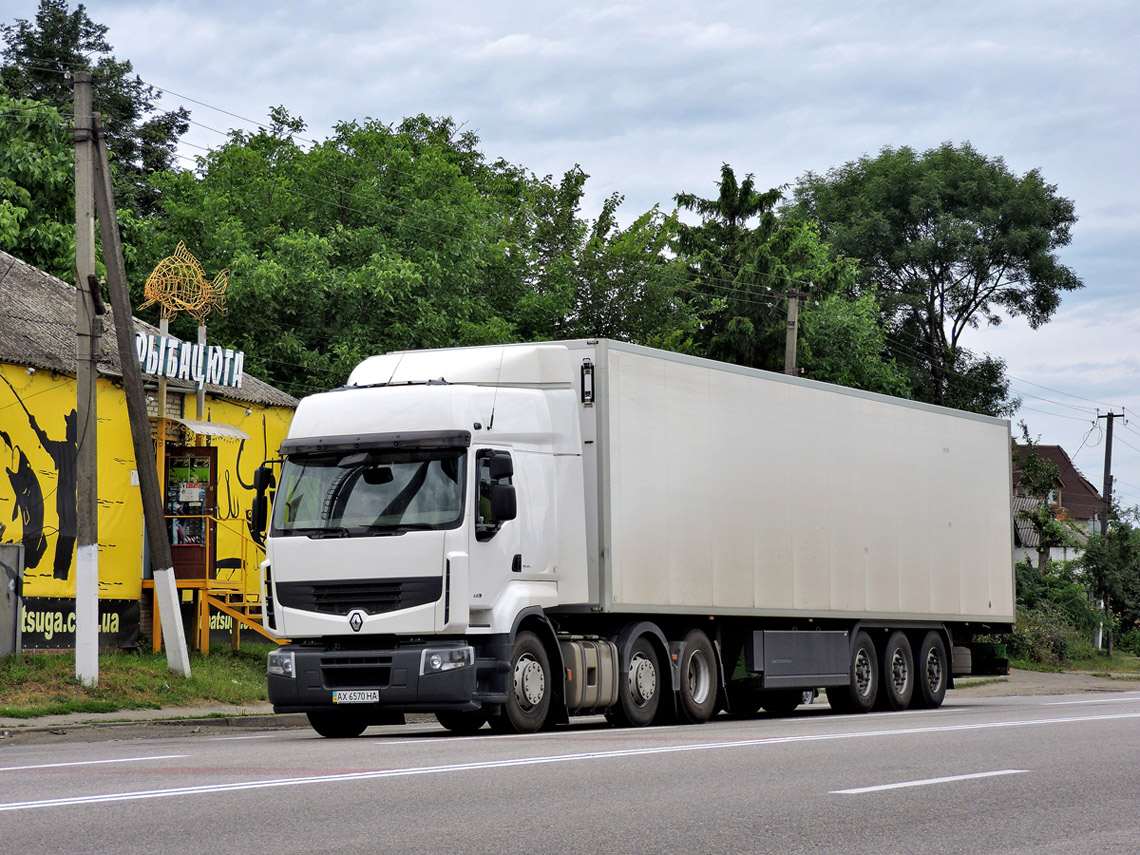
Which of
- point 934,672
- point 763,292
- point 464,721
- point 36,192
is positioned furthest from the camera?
point 763,292

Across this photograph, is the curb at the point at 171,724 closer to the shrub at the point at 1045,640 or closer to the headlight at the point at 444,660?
the headlight at the point at 444,660

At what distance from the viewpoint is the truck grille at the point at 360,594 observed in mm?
14773

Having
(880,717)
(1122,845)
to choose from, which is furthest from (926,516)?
(1122,845)

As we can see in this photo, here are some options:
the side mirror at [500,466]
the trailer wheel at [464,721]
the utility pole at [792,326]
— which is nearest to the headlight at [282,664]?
the trailer wheel at [464,721]

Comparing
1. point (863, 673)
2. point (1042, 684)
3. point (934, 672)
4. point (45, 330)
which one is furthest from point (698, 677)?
point (1042, 684)

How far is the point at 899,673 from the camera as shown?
22188mm

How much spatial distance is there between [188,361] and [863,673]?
1085 cm

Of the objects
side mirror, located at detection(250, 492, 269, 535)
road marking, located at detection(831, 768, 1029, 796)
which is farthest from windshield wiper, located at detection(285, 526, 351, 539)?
road marking, located at detection(831, 768, 1029, 796)

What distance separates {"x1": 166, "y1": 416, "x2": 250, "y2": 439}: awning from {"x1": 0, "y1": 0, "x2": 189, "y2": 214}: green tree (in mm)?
21226

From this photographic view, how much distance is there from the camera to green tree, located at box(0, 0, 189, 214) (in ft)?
153

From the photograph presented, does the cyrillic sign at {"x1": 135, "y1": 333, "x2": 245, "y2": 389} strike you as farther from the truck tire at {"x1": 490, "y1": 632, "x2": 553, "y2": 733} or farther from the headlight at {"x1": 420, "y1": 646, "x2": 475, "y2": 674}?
the headlight at {"x1": 420, "y1": 646, "x2": 475, "y2": 674}

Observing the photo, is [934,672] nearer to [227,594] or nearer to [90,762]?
[227,594]

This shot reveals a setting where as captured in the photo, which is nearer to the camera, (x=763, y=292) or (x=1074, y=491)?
(x=763, y=292)

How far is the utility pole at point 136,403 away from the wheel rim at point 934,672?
34.4 ft
